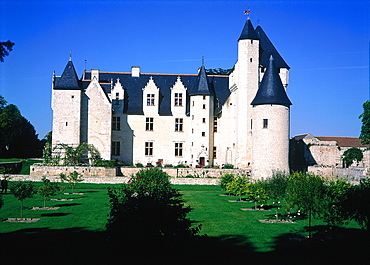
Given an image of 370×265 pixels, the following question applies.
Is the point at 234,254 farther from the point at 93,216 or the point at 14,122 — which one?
the point at 14,122

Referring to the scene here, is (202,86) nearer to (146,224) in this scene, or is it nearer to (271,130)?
(271,130)

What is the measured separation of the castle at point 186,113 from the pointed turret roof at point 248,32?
9 centimetres

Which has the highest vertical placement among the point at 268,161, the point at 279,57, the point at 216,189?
the point at 279,57

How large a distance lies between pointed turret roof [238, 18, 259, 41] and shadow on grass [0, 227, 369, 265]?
82.2 ft

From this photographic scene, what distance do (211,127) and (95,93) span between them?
A: 37.9 ft

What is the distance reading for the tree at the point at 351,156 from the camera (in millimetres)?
42850

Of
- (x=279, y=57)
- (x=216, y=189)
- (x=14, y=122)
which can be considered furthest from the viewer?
(x=14, y=122)

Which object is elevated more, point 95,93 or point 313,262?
point 95,93

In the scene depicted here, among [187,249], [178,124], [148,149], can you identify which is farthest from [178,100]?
[187,249]

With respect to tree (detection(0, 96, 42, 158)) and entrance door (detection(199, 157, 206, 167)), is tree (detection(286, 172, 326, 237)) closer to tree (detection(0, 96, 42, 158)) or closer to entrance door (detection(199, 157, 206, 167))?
entrance door (detection(199, 157, 206, 167))

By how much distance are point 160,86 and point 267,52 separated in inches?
473

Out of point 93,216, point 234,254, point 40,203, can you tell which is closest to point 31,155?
point 40,203

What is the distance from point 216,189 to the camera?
30.1 m

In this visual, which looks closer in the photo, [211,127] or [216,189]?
[216,189]
